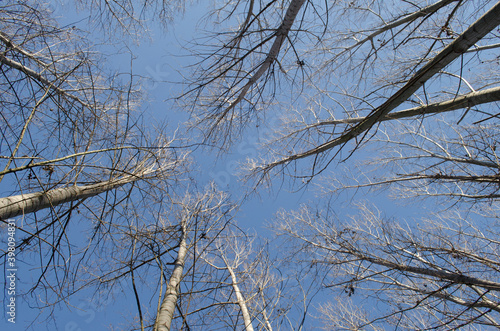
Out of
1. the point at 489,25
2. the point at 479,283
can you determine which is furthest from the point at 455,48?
the point at 479,283

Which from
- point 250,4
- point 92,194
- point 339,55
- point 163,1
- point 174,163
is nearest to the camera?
point 250,4

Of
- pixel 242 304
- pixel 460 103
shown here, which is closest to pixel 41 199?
pixel 242 304

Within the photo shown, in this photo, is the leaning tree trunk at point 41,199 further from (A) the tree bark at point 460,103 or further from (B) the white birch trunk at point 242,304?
(A) the tree bark at point 460,103

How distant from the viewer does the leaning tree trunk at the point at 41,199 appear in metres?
2.00

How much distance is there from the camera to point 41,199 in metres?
2.30

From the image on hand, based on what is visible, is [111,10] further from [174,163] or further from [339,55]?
[339,55]

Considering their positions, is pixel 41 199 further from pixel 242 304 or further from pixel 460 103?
pixel 460 103

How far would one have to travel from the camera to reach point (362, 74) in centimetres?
391

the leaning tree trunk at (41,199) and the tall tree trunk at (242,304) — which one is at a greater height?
the leaning tree trunk at (41,199)

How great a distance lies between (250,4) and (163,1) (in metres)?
1.28

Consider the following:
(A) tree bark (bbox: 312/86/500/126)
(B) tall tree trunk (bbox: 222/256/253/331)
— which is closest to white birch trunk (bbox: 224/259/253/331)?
(B) tall tree trunk (bbox: 222/256/253/331)

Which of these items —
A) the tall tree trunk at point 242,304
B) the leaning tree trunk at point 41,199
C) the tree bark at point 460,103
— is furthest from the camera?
the tall tree trunk at point 242,304

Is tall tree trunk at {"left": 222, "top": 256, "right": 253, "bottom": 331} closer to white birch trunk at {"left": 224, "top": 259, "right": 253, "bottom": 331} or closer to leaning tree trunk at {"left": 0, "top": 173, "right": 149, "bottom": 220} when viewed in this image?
white birch trunk at {"left": 224, "top": 259, "right": 253, "bottom": 331}

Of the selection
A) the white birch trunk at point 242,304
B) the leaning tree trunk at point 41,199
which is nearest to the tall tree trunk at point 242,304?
the white birch trunk at point 242,304
